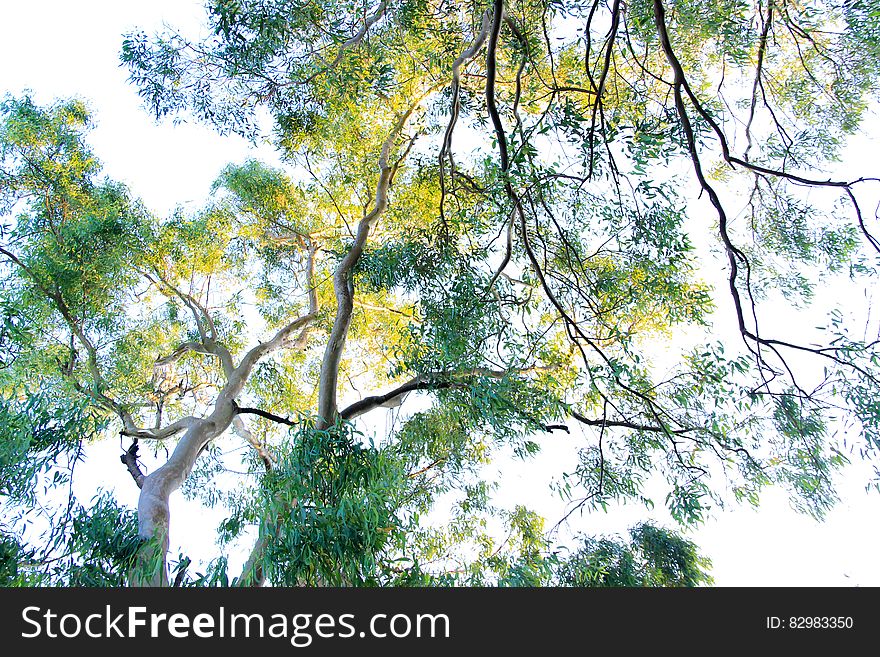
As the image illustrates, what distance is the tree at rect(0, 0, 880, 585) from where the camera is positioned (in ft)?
8.21

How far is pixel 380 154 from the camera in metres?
4.52

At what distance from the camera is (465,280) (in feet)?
10.5

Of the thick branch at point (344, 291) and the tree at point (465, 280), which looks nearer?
the tree at point (465, 280)

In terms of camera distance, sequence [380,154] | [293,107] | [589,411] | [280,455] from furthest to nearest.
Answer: [380,154]
[293,107]
[589,411]
[280,455]

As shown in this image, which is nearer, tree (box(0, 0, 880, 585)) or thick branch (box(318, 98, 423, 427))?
tree (box(0, 0, 880, 585))

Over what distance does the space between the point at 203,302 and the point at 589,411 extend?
12.3ft

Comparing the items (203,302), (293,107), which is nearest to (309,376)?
(203,302)

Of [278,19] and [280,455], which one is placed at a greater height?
[278,19]

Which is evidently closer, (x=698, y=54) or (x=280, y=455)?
(x=280, y=455)

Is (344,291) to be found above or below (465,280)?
above

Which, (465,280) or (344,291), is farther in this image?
(344,291)

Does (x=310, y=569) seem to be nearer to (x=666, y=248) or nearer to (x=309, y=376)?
(x=666, y=248)

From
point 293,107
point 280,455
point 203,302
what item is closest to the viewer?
point 280,455

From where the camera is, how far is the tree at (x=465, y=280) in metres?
2.50
